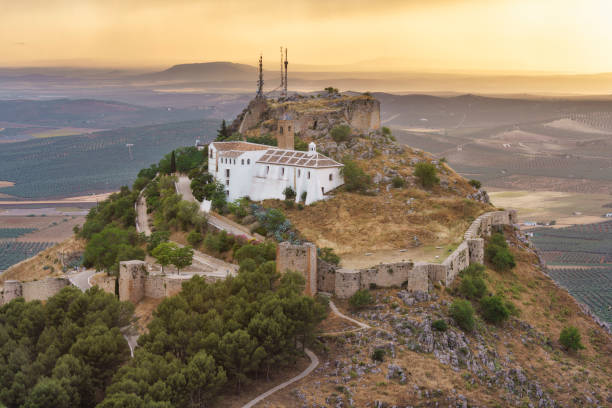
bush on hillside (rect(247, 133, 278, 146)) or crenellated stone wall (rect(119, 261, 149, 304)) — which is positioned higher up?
bush on hillside (rect(247, 133, 278, 146))

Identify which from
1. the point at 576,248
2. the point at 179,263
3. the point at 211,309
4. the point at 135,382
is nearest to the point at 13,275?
the point at 179,263

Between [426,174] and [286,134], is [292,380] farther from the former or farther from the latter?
[286,134]

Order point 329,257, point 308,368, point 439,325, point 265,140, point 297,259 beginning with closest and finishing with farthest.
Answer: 1. point 308,368
2. point 439,325
3. point 297,259
4. point 329,257
5. point 265,140

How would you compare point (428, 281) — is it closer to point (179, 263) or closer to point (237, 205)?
point (179, 263)

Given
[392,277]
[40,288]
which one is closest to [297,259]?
[392,277]

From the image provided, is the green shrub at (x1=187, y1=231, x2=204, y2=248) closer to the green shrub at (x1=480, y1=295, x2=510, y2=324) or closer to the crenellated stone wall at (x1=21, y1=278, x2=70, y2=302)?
the crenellated stone wall at (x1=21, y1=278, x2=70, y2=302)

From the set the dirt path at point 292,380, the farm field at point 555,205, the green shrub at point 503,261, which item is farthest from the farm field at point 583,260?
the dirt path at point 292,380

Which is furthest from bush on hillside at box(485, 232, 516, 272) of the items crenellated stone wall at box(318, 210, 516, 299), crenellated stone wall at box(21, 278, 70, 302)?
crenellated stone wall at box(21, 278, 70, 302)
